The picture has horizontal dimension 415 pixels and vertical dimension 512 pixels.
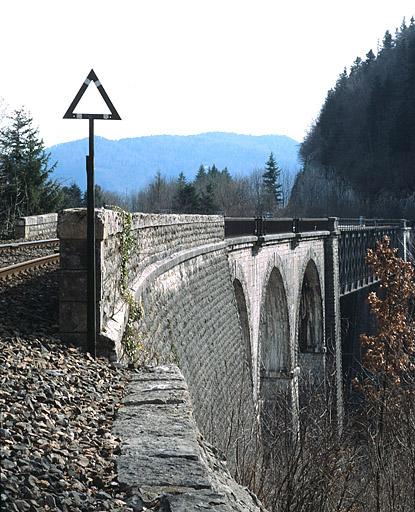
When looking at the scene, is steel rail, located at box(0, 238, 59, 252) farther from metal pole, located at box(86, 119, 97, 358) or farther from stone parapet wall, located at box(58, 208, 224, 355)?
metal pole, located at box(86, 119, 97, 358)

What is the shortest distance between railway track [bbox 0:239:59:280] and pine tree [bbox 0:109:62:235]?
1798cm

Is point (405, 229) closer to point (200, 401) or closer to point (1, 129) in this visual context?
point (1, 129)

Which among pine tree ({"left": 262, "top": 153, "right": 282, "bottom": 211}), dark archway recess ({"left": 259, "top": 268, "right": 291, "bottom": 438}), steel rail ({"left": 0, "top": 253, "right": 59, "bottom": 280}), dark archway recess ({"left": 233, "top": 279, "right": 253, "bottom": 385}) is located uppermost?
pine tree ({"left": 262, "top": 153, "right": 282, "bottom": 211})

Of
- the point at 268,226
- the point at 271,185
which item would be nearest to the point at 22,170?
the point at 268,226

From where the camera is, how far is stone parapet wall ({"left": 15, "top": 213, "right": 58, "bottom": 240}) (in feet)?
78.6

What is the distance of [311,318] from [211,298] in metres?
21.2

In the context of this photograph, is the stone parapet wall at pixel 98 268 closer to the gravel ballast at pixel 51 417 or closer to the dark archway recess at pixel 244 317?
the gravel ballast at pixel 51 417

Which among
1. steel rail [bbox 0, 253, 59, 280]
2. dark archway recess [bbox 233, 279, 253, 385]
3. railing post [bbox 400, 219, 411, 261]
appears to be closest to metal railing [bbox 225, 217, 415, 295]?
railing post [bbox 400, 219, 411, 261]

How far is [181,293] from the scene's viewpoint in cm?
1330

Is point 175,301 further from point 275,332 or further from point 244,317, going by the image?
point 275,332

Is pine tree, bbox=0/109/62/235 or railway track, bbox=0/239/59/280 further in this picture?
pine tree, bbox=0/109/62/235

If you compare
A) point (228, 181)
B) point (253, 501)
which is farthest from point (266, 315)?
point (228, 181)

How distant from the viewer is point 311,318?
3659 centimetres

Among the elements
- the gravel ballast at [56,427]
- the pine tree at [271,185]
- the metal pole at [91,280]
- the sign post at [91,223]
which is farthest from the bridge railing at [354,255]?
the pine tree at [271,185]
